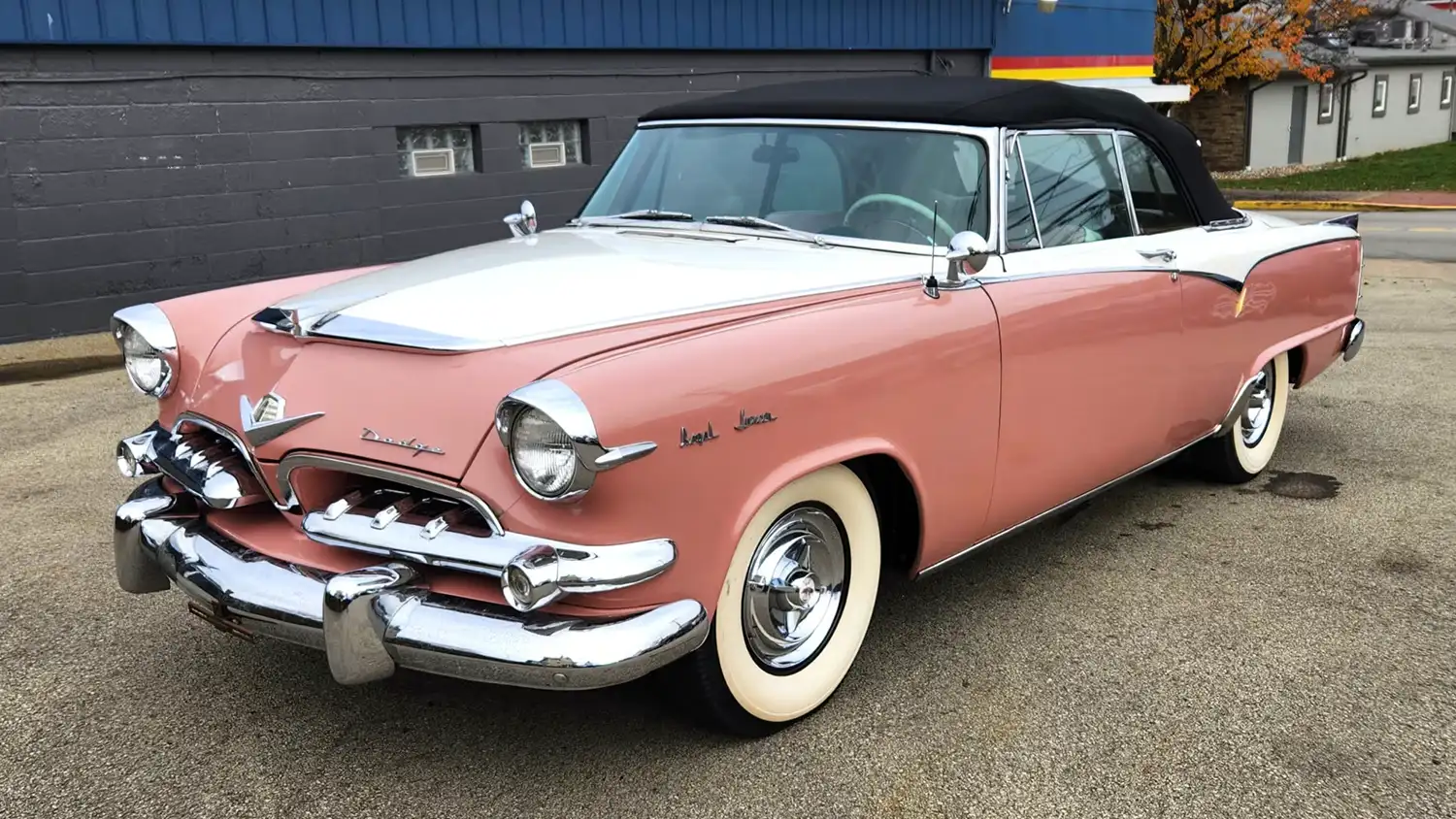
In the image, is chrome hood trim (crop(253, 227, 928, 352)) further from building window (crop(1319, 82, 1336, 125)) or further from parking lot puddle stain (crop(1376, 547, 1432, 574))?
building window (crop(1319, 82, 1336, 125))

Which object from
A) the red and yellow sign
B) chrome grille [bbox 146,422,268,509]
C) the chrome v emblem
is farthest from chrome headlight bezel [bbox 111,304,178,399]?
the red and yellow sign

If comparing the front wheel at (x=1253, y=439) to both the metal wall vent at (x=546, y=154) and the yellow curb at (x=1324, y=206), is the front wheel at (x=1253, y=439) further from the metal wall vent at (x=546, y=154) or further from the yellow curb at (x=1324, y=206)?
the yellow curb at (x=1324, y=206)

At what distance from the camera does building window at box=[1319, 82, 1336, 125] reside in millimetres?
28891

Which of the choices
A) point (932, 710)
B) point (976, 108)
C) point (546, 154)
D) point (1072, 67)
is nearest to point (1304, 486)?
point (976, 108)

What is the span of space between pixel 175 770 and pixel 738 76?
981 centimetres

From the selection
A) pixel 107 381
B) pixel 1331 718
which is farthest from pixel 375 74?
pixel 1331 718

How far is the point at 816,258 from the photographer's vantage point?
10.9 feet

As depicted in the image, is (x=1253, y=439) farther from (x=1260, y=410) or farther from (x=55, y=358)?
(x=55, y=358)

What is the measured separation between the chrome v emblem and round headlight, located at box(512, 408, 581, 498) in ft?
1.83

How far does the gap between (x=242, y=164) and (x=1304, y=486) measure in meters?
7.10

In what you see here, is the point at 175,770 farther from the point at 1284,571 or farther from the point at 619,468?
the point at 1284,571

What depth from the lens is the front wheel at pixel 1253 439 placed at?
4.79 m

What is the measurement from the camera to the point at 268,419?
272 cm

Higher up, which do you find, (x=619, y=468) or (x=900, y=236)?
(x=900, y=236)
